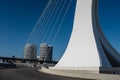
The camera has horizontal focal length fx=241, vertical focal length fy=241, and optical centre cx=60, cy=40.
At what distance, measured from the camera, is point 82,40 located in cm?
3019

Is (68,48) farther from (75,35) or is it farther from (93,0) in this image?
(93,0)

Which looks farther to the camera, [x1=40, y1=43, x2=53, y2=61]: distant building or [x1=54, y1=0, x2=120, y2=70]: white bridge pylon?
[x1=40, y1=43, x2=53, y2=61]: distant building

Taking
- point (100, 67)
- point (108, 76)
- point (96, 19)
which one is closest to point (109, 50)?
point (96, 19)

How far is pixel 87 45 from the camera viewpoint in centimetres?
2922

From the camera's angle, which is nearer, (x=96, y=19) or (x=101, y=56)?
(x=101, y=56)

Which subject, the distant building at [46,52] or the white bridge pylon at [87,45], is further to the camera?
the distant building at [46,52]

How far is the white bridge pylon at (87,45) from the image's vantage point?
1099 inches

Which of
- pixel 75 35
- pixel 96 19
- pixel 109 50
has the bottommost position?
pixel 109 50

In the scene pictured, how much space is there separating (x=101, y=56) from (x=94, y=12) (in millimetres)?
6240

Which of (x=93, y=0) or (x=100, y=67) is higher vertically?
(x=93, y=0)

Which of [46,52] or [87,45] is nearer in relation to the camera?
[87,45]

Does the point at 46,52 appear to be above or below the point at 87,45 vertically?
below

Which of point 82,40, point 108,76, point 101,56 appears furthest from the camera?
point 82,40

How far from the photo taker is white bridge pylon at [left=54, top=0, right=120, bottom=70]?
27.9 m
